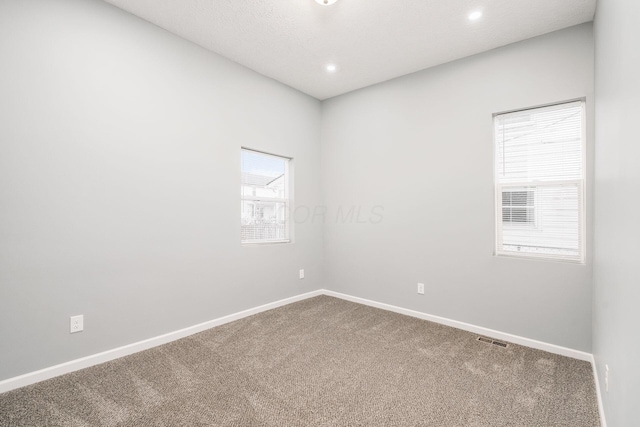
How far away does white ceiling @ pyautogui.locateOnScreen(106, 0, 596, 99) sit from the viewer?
7.80 ft

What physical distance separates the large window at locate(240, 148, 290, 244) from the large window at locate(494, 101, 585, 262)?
101 inches

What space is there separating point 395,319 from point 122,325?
8.96 feet

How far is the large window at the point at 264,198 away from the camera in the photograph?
11.6 ft

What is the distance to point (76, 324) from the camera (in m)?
2.24

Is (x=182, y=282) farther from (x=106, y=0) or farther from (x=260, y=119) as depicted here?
(x=106, y=0)

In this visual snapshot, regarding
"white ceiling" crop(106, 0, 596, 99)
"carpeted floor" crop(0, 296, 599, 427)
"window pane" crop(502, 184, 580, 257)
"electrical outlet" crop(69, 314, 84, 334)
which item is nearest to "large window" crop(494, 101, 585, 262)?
"window pane" crop(502, 184, 580, 257)

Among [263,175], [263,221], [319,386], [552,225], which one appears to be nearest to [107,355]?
[319,386]

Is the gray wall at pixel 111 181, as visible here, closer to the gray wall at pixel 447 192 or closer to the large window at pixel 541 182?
the gray wall at pixel 447 192

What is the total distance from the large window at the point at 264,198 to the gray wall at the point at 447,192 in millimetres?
718

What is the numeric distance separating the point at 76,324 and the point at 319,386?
192 cm

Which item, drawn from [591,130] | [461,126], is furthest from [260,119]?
[591,130]

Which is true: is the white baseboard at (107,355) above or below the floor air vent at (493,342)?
above

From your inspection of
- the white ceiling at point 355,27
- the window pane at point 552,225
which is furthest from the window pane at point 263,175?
the window pane at point 552,225

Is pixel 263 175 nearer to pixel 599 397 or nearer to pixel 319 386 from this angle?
pixel 319 386
